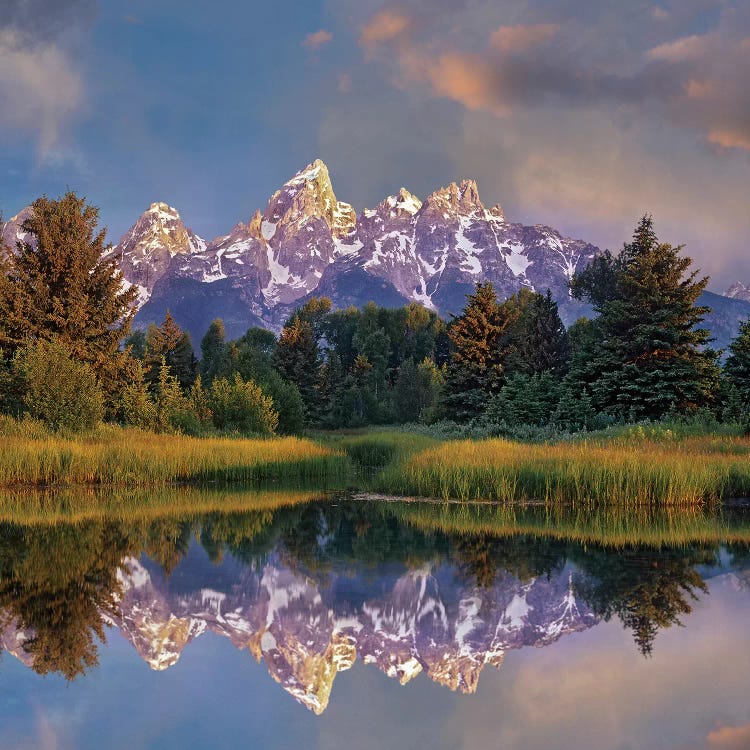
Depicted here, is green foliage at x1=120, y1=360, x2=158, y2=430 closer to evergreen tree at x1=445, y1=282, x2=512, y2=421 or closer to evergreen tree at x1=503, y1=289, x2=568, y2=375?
evergreen tree at x1=445, y1=282, x2=512, y2=421

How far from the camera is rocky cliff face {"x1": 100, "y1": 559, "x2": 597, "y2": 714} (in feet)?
27.8

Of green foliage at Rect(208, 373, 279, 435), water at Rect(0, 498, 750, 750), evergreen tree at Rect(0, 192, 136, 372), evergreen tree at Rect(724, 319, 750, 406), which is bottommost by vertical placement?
water at Rect(0, 498, 750, 750)

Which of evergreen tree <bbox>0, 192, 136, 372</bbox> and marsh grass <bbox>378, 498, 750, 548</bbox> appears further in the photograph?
evergreen tree <bbox>0, 192, 136, 372</bbox>

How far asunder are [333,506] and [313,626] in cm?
1130

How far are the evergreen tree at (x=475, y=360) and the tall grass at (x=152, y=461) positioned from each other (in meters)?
19.6

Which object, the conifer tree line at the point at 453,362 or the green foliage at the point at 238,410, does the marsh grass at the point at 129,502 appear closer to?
the conifer tree line at the point at 453,362

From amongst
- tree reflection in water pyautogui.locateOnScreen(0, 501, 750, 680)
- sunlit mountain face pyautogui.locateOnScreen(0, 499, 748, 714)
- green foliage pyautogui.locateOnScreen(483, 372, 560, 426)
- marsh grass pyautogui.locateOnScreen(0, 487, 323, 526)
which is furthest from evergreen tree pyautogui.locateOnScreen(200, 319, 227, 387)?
sunlit mountain face pyautogui.locateOnScreen(0, 499, 748, 714)

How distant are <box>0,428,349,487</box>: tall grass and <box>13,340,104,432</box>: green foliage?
4.10 ft

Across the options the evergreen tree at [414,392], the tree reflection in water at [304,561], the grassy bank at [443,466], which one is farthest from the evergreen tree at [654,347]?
the evergreen tree at [414,392]

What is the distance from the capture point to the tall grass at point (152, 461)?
23953mm

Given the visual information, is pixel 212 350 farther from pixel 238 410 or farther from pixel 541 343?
pixel 238 410

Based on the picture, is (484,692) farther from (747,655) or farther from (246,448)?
(246,448)

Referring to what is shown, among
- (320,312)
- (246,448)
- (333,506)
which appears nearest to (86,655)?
(333,506)

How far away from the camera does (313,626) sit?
9758 mm
